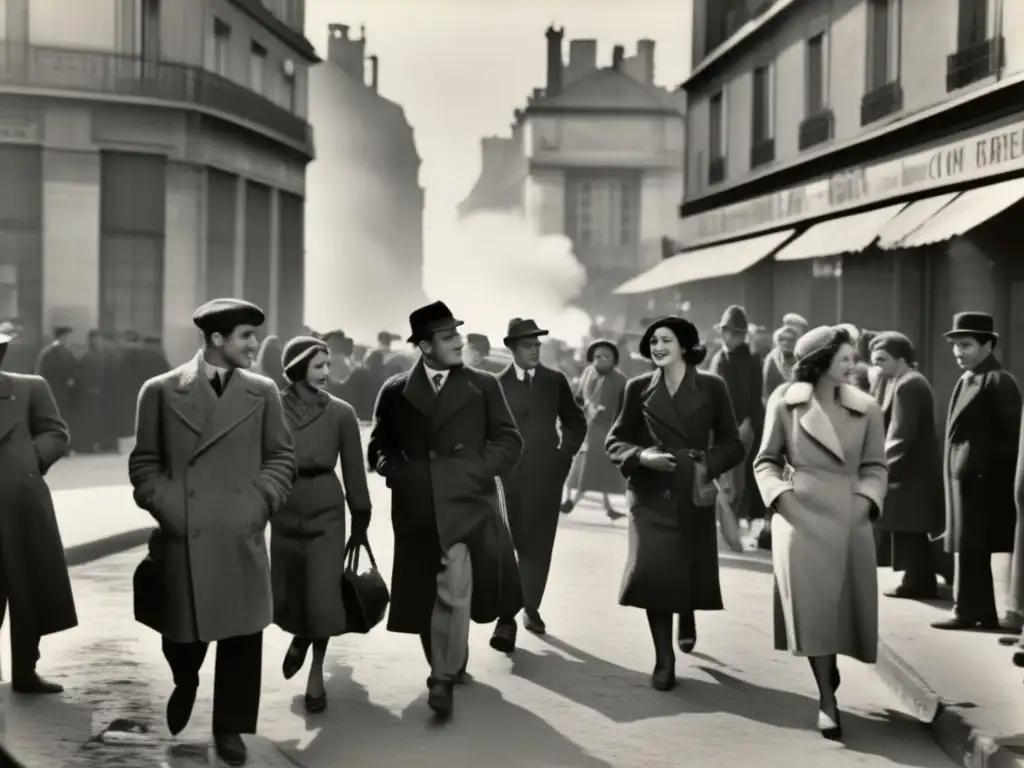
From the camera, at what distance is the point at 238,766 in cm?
606

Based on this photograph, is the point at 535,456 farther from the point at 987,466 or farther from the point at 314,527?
the point at 987,466

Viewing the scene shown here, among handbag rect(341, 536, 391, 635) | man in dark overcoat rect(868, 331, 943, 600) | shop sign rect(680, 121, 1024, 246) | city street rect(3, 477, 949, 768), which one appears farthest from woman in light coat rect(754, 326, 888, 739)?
shop sign rect(680, 121, 1024, 246)

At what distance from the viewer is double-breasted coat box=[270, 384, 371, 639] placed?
7.18m

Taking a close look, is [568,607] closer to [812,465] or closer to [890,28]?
[812,465]

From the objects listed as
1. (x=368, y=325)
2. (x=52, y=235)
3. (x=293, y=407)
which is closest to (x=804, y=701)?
(x=293, y=407)

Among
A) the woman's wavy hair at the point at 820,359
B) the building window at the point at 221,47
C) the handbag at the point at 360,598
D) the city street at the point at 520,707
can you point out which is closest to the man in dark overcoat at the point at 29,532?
the city street at the point at 520,707

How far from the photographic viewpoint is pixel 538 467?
9383 mm

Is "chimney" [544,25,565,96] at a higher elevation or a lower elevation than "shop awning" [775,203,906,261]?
higher

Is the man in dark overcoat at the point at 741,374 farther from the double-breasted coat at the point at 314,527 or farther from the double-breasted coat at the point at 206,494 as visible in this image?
the double-breasted coat at the point at 206,494

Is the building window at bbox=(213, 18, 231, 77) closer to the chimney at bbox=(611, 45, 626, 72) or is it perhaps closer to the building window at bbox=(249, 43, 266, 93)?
the building window at bbox=(249, 43, 266, 93)

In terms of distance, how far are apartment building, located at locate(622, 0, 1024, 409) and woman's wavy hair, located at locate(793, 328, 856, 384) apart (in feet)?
23.2

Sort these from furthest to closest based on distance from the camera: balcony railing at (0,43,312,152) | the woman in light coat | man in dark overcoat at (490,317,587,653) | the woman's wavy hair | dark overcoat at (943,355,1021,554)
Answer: balcony railing at (0,43,312,152) → man in dark overcoat at (490,317,587,653) → dark overcoat at (943,355,1021,554) → the woman's wavy hair → the woman in light coat

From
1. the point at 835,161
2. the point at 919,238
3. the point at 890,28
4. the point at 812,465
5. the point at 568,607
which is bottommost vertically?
the point at 568,607

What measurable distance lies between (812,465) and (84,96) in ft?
76.7
